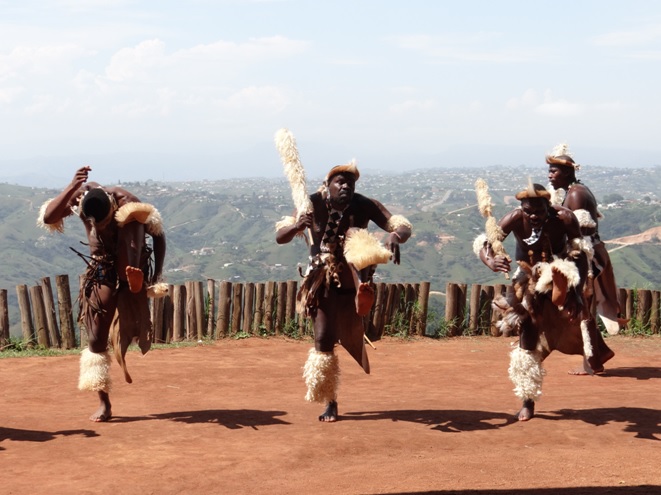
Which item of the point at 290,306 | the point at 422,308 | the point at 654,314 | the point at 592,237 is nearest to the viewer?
the point at 592,237

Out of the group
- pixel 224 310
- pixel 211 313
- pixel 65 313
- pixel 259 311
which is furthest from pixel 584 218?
pixel 65 313

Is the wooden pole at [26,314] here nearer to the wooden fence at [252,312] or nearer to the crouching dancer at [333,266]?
the wooden fence at [252,312]

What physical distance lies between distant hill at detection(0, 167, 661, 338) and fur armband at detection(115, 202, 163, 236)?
2000 inches

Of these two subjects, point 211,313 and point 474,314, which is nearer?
point 211,313

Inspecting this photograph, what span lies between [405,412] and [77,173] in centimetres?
339

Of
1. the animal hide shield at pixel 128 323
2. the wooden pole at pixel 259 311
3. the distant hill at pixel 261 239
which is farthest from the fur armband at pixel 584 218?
the distant hill at pixel 261 239

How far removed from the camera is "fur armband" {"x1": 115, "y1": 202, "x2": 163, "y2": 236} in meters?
7.57

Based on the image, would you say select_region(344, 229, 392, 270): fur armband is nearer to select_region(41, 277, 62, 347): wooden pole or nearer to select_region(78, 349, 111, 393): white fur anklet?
select_region(78, 349, 111, 393): white fur anklet

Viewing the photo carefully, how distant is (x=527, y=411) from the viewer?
25.6ft

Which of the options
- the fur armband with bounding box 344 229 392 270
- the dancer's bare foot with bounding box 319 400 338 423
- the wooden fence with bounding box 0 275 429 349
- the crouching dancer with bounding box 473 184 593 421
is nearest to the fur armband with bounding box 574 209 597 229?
the crouching dancer with bounding box 473 184 593 421

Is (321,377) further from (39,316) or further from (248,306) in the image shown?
(39,316)

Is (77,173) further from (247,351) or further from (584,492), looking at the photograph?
(247,351)

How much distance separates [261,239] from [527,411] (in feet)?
347

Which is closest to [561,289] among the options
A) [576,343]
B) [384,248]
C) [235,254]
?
[576,343]
